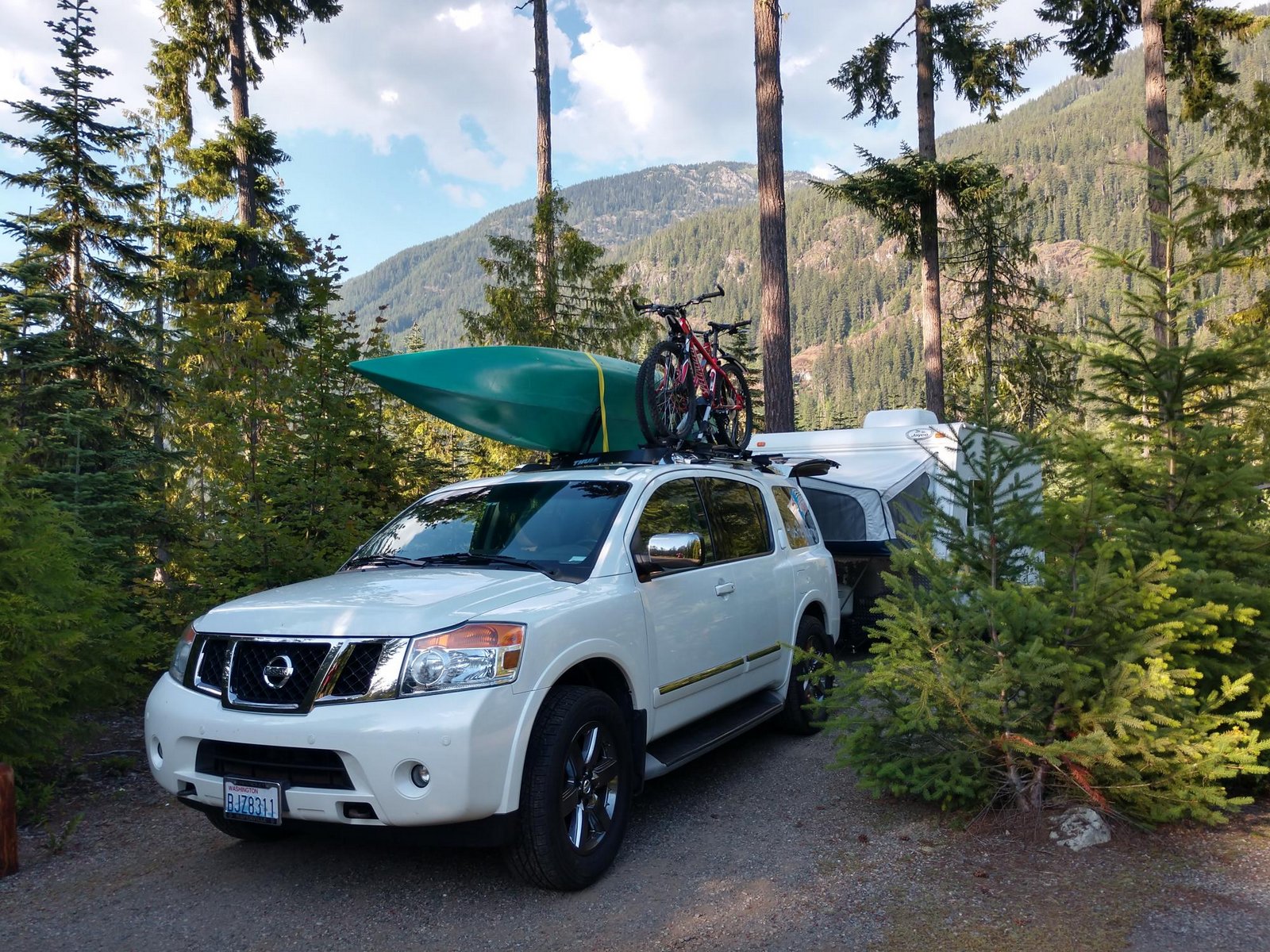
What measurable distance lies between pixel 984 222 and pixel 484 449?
18363 mm

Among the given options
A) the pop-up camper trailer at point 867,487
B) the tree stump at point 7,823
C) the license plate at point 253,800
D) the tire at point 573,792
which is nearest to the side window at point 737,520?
the tire at point 573,792

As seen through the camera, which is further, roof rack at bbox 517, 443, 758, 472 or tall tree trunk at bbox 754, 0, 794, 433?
tall tree trunk at bbox 754, 0, 794, 433

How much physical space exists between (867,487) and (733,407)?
6.71 ft

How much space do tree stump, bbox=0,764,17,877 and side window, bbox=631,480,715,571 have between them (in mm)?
3190

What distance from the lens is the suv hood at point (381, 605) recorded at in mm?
3844

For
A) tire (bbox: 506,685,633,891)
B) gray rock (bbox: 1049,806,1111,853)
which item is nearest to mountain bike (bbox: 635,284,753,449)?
tire (bbox: 506,685,633,891)

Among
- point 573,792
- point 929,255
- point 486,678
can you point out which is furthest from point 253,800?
point 929,255

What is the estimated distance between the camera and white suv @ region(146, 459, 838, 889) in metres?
3.64

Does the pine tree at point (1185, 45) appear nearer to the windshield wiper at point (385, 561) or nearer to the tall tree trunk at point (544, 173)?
the tall tree trunk at point (544, 173)

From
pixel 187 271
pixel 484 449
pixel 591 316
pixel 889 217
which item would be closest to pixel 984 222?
pixel 889 217

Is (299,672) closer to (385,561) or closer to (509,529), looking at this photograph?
(385,561)

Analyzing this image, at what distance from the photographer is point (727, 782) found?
584 centimetres

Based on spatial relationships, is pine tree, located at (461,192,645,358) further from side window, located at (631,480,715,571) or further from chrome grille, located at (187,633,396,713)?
chrome grille, located at (187,633,396,713)

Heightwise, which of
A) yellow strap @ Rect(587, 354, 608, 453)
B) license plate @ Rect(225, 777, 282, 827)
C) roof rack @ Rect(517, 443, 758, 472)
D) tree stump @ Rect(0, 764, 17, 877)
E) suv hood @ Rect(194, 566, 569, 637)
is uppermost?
yellow strap @ Rect(587, 354, 608, 453)
